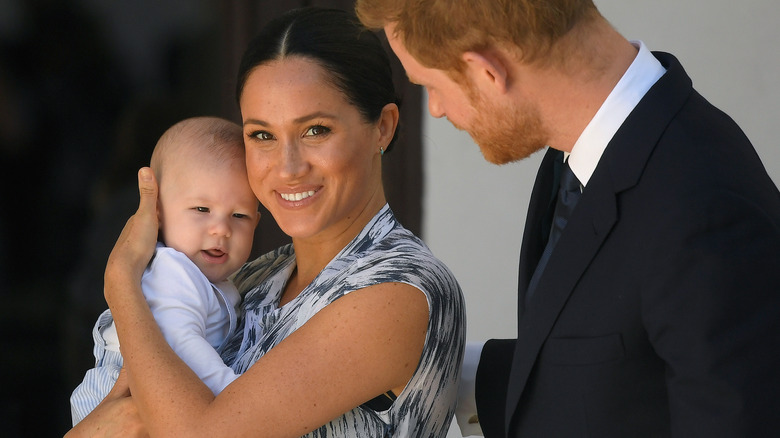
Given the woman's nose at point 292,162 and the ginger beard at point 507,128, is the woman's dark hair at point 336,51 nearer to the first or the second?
the woman's nose at point 292,162

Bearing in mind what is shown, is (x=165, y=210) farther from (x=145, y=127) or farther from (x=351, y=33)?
(x=145, y=127)

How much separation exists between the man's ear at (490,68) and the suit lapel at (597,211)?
0.64ft

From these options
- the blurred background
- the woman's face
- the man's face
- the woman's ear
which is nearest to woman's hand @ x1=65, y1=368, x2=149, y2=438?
the woman's face

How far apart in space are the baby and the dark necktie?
2.48 ft

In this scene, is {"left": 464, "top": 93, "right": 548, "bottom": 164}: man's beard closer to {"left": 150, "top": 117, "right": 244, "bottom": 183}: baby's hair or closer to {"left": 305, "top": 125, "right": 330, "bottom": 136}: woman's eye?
{"left": 305, "top": 125, "right": 330, "bottom": 136}: woman's eye

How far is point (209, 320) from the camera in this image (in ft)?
6.59

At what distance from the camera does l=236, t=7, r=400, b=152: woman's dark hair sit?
194 cm

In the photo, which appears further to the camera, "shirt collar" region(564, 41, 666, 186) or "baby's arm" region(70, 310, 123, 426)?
"baby's arm" region(70, 310, 123, 426)

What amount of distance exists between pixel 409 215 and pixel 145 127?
3.23 feet

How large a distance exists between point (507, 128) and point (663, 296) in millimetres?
388

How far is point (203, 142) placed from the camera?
211cm

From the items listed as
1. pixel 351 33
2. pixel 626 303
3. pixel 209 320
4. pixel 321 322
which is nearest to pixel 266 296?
pixel 209 320

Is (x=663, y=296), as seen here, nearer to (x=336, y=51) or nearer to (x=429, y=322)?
(x=429, y=322)

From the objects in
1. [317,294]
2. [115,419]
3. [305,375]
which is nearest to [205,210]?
[317,294]
